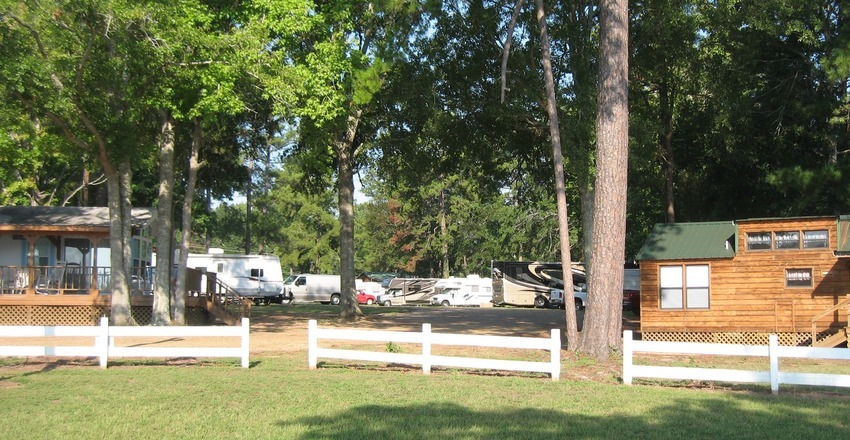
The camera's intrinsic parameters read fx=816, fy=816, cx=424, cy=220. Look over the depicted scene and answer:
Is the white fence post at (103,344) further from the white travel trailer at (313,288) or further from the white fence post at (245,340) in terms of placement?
the white travel trailer at (313,288)

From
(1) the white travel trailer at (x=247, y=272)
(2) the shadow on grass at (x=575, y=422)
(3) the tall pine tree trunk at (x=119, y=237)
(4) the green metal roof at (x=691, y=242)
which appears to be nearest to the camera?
(2) the shadow on grass at (x=575, y=422)

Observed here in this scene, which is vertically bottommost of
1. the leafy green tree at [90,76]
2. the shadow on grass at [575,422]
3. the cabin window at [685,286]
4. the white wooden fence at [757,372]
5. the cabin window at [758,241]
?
the shadow on grass at [575,422]

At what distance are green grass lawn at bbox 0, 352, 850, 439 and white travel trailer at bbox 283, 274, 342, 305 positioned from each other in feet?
111

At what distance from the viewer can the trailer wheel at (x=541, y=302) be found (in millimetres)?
43406

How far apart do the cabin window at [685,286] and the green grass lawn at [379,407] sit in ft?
29.7

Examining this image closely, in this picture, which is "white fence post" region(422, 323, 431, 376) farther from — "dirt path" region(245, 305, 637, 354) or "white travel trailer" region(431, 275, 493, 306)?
"white travel trailer" region(431, 275, 493, 306)

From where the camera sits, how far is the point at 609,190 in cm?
1562

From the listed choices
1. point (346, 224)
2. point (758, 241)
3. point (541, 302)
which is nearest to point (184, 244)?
point (346, 224)

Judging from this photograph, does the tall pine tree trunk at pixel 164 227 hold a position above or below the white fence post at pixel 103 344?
above

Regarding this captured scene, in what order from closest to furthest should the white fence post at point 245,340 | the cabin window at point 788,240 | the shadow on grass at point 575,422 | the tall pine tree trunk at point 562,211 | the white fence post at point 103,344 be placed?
the shadow on grass at point 575,422
the white fence post at point 103,344
the white fence post at point 245,340
the tall pine tree trunk at point 562,211
the cabin window at point 788,240

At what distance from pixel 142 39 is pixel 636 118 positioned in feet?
43.8

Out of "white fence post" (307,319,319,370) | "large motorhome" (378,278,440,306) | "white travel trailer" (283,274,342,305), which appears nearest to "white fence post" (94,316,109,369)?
"white fence post" (307,319,319,370)

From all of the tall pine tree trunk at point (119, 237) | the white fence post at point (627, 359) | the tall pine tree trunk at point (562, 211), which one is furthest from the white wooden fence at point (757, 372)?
the tall pine tree trunk at point (119, 237)

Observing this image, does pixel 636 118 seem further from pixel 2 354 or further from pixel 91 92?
pixel 2 354
